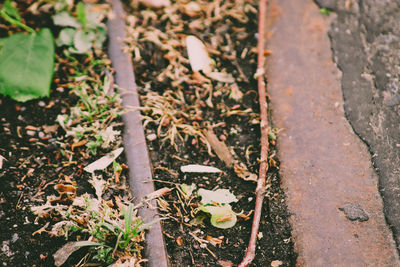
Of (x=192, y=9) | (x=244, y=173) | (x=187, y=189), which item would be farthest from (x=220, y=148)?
(x=192, y=9)

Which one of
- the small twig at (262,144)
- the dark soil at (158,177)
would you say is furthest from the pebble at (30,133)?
the small twig at (262,144)

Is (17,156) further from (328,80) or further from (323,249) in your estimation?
(328,80)

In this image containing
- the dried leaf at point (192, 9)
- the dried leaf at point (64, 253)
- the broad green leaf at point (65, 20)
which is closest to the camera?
the dried leaf at point (64, 253)

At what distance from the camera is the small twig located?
1.34m

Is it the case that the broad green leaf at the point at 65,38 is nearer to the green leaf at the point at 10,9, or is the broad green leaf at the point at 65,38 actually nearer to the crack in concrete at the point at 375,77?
the green leaf at the point at 10,9

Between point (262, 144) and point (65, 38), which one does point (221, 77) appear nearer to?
point (262, 144)

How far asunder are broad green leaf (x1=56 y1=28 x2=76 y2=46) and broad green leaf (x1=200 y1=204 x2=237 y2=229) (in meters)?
1.21

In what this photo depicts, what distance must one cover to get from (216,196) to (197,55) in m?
0.85

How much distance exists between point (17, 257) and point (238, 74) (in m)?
1.40

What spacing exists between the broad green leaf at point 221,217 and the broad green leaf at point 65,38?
1.21 meters

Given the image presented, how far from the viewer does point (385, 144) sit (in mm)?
1580

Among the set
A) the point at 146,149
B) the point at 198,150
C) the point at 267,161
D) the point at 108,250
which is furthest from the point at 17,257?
the point at 267,161

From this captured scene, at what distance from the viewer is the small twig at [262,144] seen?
134 centimetres

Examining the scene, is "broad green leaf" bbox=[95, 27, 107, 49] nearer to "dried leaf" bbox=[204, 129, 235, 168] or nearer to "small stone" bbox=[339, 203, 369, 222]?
"dried leaf" bbox=[204, 129, 235, 168]
